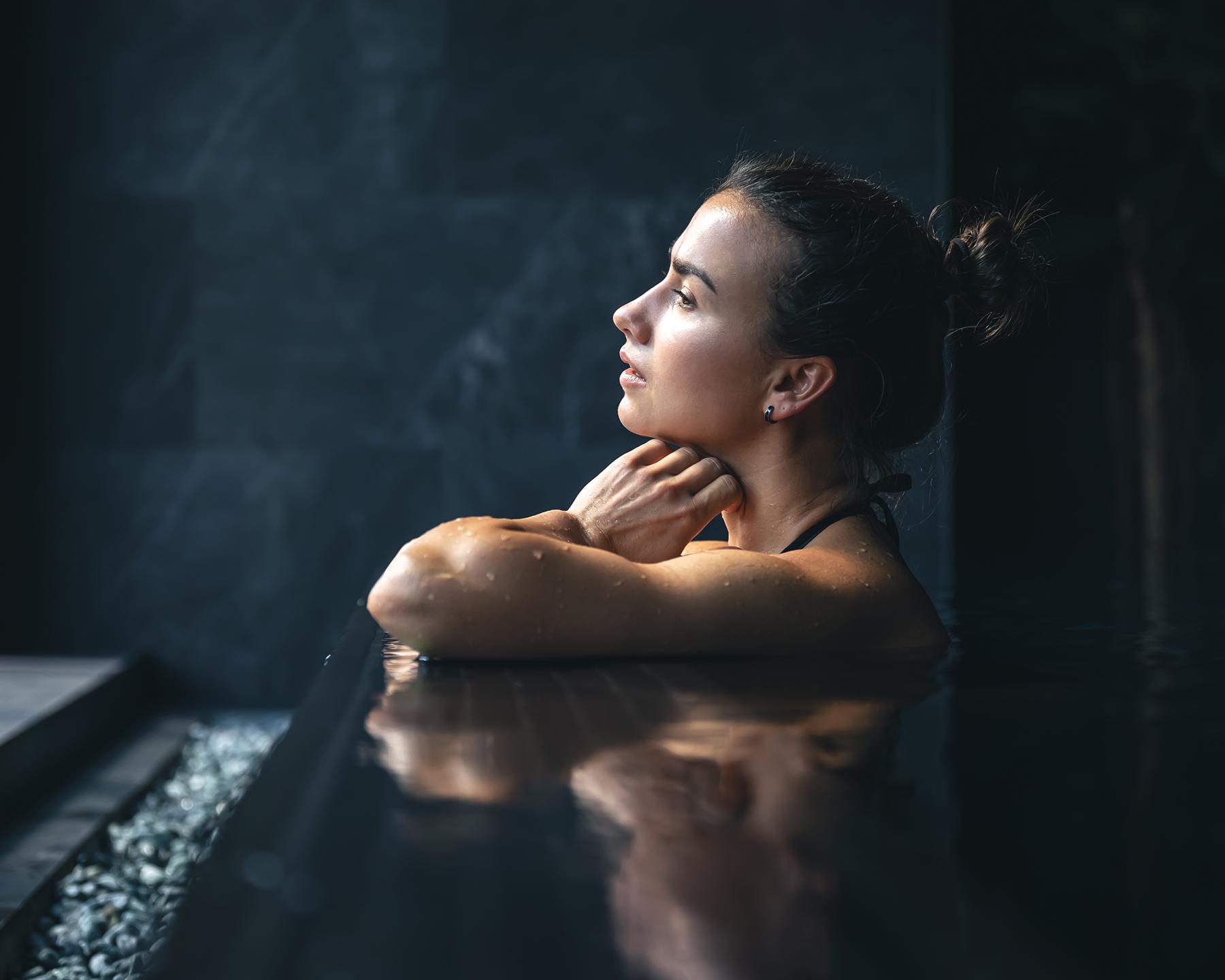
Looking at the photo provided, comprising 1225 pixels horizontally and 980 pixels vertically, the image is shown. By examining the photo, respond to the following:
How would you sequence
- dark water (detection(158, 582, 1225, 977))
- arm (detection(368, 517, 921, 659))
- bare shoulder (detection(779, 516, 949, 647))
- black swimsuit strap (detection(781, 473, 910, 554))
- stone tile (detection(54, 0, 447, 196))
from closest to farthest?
1. dark water (detection(158, 582, 1225, 977))
2. arm (detection(368, 517, 921, 659))
3. bare shoulder (detection(779, 516, 949, 647))
4. black swimsuit strap (detection(781, 473, 910, 554))
5. stone tile (detection(54, 0, 447, 196))

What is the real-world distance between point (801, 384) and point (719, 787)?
2.09 feet

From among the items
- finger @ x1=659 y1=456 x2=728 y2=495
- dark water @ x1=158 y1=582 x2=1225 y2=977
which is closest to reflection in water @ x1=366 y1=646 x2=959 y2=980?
dark water @ x1=158 y1=582 x2=1225 y2=977

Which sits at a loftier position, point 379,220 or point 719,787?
Answer: point 379,220

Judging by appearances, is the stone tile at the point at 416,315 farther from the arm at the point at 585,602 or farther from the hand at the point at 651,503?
the arm at the point at 585,602

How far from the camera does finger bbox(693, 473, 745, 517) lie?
1.16 m

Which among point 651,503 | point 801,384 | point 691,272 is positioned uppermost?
point 691,272

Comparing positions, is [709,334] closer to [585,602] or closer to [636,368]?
A: [636,368]

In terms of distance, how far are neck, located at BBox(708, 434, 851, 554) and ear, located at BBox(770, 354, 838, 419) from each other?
0.14 ft

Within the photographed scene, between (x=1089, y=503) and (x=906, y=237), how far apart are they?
3.31 m

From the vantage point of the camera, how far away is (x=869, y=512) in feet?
3.84

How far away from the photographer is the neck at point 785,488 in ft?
3.87

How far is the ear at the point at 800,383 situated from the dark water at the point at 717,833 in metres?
0.34

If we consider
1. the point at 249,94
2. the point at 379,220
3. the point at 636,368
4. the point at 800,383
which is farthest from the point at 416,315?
the point at 800,383

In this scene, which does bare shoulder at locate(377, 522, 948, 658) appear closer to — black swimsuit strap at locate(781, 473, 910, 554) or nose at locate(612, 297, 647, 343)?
black swimsuit strap at locate(781, 473, 910, 554)
